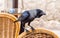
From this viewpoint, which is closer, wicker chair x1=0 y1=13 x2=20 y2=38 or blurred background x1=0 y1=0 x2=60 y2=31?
wicker chair x1=0 y1=13 x2=20 y2=38

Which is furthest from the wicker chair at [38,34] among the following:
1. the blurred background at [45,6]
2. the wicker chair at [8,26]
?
the blurred background at [45,6]

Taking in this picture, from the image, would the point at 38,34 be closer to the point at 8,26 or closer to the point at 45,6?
the point at 8,26

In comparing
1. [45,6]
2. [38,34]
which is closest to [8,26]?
[38,34]

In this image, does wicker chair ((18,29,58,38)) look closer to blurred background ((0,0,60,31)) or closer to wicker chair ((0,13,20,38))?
wicker chair ((0,13,20,38))

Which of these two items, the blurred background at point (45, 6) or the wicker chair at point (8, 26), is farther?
the blurred background at point (45, 6)

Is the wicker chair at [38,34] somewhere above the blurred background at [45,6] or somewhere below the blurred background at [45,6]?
below

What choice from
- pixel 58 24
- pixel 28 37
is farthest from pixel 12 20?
pixel 58 24

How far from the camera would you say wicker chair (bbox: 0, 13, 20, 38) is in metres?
1.44

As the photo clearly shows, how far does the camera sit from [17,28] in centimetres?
149

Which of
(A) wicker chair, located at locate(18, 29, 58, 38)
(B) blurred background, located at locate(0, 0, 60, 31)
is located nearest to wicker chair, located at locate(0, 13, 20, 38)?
(A) wicker chair, located at locate(18, 29, 58, 38)

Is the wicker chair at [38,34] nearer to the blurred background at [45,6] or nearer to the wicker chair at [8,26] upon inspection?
the wicker chair at [8,26]

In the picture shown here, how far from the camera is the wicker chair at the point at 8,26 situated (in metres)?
1.44

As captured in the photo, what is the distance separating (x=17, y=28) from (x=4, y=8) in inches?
53.8

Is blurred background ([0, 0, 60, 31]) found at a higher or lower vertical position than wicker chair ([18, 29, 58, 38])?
higher
